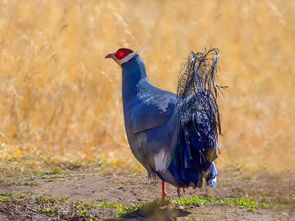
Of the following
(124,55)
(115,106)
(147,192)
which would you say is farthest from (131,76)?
(115,106)

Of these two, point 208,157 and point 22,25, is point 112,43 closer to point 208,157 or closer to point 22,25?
point 22,25

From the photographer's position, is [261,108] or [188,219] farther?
[261,108]

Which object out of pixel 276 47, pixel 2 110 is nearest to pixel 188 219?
pixel 2 110

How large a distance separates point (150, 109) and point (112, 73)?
12.8 ft

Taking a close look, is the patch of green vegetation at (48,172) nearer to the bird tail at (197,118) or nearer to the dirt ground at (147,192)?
the dirt ground at (147,192)

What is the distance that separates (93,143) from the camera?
917 cm

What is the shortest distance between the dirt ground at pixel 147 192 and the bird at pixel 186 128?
19.9 inches

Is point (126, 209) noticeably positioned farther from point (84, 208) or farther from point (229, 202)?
point (229, 202)

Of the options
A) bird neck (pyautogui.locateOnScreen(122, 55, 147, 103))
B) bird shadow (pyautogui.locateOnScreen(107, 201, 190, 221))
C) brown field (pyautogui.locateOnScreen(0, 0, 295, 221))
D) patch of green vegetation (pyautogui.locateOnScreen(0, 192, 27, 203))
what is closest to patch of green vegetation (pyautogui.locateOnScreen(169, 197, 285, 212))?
brown field (pyautogui.locateOnScreen(0, 0, 295, 221))

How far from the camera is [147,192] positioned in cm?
706

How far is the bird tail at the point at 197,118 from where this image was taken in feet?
18.4

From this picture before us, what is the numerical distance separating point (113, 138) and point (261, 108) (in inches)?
91.6

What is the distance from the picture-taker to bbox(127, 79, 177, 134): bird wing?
5.88 m

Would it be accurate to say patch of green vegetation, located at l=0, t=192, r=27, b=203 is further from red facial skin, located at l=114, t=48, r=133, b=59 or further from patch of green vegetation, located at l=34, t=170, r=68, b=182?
red facial skin, located at l=114, t=48, r=133, b=59
